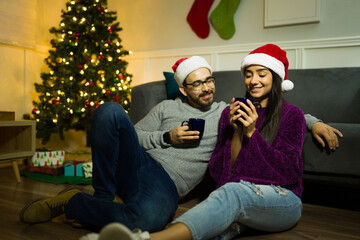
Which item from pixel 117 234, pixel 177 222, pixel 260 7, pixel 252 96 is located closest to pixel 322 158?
pixel 252 96

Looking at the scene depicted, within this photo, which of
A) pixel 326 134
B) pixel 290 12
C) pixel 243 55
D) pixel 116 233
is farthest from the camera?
pixel 243 55

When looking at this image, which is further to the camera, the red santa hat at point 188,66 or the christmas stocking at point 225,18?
the christmas stocking at point 225,18

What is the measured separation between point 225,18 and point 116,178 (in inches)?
93.7

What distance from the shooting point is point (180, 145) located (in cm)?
163

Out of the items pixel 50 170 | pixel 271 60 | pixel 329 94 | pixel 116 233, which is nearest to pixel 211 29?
pixel 329 94

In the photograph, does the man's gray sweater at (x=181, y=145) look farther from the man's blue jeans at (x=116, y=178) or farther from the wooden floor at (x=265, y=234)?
the wooden floor at (x=265, y=234)

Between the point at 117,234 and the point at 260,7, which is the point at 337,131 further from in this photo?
the point at 260,7

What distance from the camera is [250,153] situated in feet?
4.45

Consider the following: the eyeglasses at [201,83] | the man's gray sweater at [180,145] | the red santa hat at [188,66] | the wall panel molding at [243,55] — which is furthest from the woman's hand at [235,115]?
the wall panel molding at [243,55]

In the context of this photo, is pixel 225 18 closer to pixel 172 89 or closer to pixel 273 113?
pixel 172 89

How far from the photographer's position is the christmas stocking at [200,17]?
3328 millimetres

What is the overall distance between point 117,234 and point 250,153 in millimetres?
702

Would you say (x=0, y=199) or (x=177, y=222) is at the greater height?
(x=177, y=222)

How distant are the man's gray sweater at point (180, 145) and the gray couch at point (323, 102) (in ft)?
1.75
